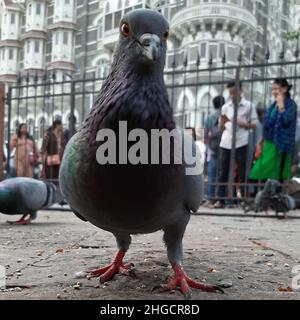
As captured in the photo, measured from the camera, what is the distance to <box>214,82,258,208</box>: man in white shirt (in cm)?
727

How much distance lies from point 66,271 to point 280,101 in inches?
190

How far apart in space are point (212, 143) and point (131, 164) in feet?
20.3

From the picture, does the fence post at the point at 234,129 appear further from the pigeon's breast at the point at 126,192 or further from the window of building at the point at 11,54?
the pigeon's breast at the point at 126,192

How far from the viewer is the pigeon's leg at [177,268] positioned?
1992 millimetres

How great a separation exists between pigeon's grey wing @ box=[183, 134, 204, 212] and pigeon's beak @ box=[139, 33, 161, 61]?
436 millimetres

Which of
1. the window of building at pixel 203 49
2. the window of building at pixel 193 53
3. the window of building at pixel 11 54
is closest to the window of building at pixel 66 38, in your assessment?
the window of building at pixel 11 54

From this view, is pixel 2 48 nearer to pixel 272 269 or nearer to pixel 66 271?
pixel 66 271

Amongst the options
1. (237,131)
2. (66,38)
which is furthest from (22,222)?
(237,131)

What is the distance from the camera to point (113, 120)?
181 centimetres

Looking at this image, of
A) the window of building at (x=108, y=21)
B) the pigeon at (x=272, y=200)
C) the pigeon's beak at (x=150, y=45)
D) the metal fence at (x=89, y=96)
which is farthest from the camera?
the metal fence at (x=89, y=96)

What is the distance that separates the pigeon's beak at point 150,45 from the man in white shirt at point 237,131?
5.54 meters

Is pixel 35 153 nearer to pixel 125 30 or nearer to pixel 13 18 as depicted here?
pixel 13 18

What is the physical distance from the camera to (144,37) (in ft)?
5.96

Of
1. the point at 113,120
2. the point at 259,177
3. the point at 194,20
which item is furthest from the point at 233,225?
the point at 113,120
